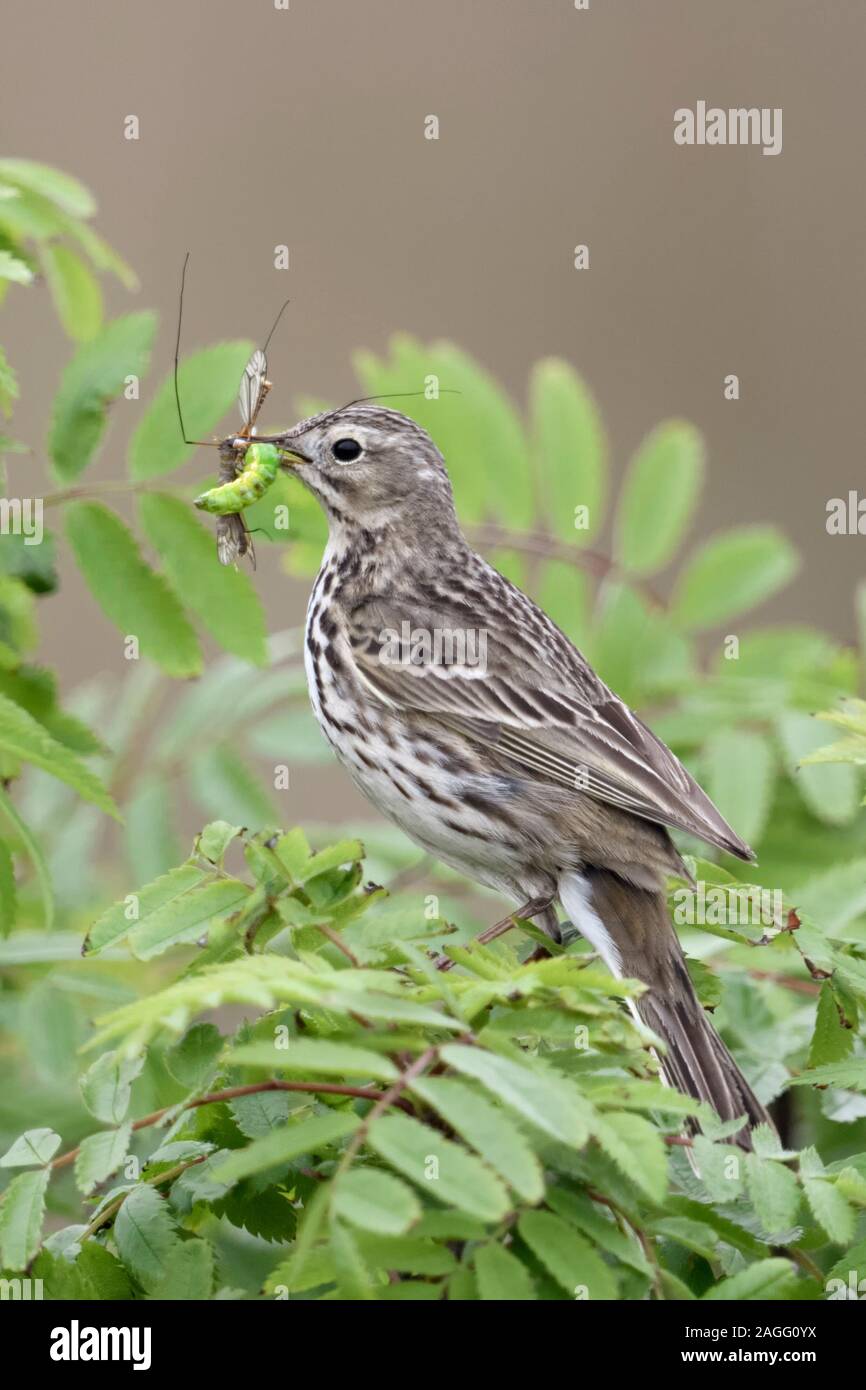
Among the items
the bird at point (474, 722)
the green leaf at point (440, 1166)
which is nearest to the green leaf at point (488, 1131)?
the green leaf at point (440, 1166)

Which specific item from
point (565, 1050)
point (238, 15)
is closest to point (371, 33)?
point (238, 15)

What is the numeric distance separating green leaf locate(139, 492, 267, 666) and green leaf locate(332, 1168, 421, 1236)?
1779mm

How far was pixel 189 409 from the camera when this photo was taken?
429cm

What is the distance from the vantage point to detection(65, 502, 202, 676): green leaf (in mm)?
3844

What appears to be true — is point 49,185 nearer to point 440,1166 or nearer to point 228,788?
point 228,788

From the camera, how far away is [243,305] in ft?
36.8

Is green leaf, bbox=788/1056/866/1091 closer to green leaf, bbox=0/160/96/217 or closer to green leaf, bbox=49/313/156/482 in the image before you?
green leaf, bbox=49/313/156/482

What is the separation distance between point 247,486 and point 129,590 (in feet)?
1.71

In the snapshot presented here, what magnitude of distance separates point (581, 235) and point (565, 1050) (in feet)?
34.7

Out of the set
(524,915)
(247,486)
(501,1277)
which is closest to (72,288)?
(247,486)

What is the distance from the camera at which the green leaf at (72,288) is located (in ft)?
14.8

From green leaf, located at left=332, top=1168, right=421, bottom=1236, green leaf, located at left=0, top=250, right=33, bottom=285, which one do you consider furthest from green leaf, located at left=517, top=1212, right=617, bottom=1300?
green leaf, located at left=0, top=250, right=33, bottom=285

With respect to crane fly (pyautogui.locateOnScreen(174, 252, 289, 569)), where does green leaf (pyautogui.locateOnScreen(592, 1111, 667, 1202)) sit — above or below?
below

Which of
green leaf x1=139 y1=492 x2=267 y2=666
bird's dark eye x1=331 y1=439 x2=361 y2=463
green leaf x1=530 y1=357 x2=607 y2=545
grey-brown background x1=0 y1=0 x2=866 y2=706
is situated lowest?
green leaf x1=139 y1=492 x2=267 y2=666
